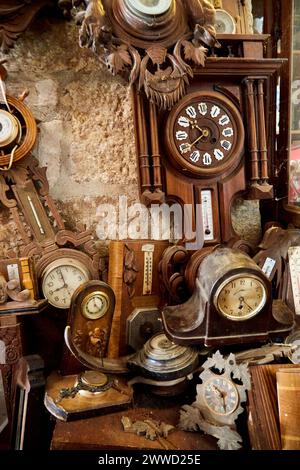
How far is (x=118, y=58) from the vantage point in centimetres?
137

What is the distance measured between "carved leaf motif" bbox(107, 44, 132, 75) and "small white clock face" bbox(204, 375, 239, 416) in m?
1.25

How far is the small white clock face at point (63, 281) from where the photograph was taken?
1478 millimetres

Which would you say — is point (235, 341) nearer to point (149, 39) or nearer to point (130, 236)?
point (130, 236)

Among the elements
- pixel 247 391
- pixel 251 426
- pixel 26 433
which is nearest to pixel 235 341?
pixel 247 391

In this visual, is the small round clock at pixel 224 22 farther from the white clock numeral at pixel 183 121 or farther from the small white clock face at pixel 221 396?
the small white clock face at pixel 221 396

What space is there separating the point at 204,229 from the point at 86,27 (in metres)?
0.96

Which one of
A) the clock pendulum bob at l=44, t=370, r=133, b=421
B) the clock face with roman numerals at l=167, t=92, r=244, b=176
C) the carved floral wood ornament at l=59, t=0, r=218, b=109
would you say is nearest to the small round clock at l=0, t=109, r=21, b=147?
the carved floral wood ornament at l=59, t=0, r=218, b=109

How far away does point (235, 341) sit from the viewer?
4.32 ft

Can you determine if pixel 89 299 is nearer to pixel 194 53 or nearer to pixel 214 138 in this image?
pixel 214 138

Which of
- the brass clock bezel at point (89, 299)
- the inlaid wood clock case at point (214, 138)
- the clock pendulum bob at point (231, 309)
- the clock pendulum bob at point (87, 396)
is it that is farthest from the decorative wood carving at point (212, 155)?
the clock pendulum bob at point (87, 396)

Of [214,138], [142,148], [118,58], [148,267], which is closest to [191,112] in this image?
[214,138]

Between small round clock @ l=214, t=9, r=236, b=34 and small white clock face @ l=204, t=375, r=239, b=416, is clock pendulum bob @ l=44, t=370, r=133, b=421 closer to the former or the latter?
small white clock face @ l=204, t=375, r=239, b=416

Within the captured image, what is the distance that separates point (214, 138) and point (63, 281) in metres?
0.94

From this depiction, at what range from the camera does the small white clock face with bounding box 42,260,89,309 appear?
4.85 ft
